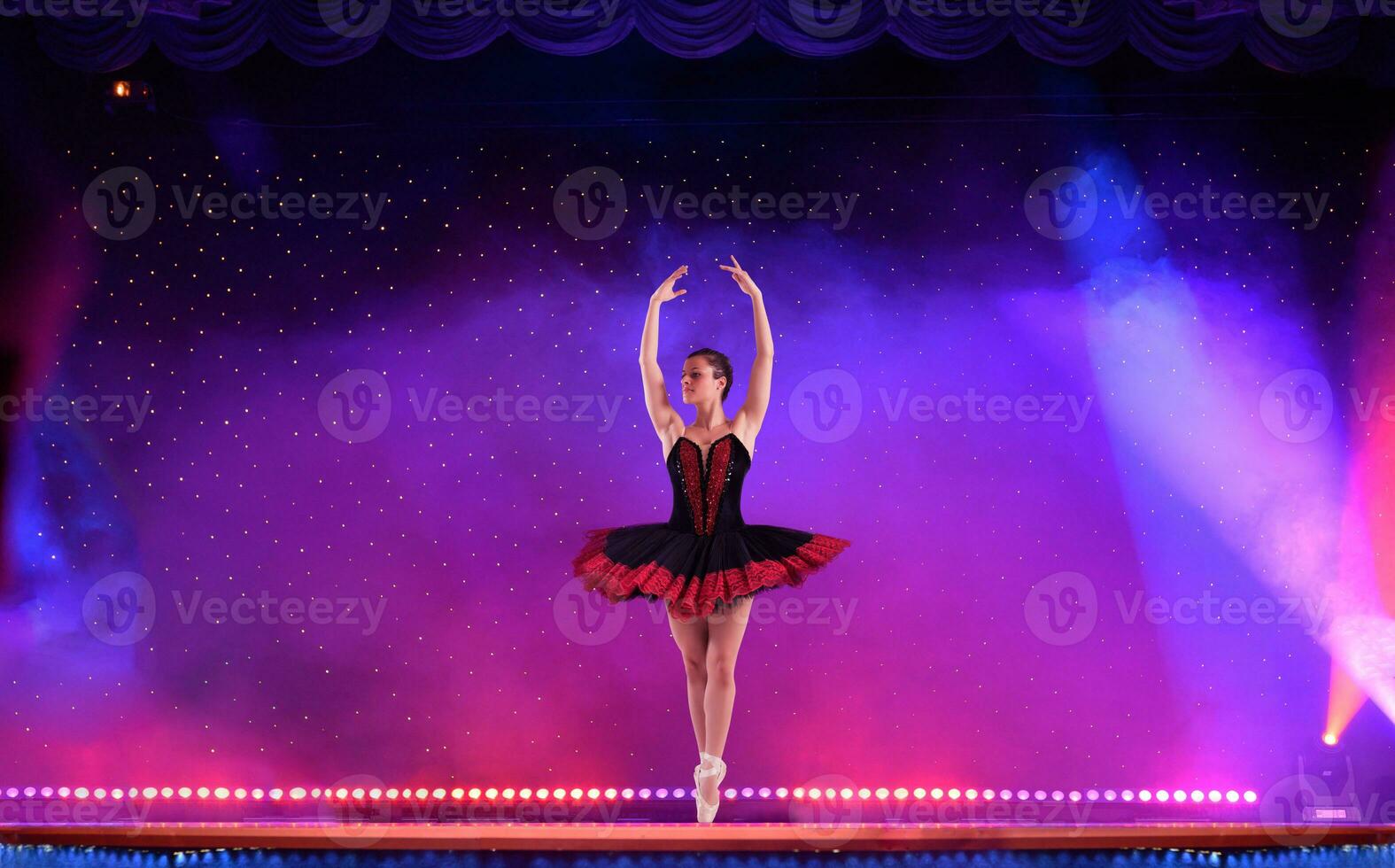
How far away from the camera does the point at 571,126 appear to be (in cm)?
506

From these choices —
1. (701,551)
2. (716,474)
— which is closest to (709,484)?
(716,474)

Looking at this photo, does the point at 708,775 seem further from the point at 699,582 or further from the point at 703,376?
the point at 703,376

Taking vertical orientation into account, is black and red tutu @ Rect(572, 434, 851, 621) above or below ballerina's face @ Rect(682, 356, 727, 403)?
below

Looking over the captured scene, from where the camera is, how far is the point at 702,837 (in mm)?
4613

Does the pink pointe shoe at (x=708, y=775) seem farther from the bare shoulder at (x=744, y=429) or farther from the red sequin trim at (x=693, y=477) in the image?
the bare shoulder at (x=744, y=429)

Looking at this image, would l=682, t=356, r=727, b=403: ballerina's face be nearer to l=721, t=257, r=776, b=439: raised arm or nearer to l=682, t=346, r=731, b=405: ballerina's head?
l=682, t=346, r=731, b=405: ballerina's head

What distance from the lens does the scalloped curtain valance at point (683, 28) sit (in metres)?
4.54

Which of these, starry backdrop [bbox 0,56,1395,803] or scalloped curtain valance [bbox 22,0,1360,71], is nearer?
scalloped curtain valance [bbox 22,0,1360,71]

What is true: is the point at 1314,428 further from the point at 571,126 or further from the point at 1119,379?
the point at 571,126

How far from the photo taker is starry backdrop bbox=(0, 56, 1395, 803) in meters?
5.00

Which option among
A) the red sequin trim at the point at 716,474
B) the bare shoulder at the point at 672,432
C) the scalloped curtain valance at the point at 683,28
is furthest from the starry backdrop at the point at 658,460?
the red sequin trim at the point at 716,474

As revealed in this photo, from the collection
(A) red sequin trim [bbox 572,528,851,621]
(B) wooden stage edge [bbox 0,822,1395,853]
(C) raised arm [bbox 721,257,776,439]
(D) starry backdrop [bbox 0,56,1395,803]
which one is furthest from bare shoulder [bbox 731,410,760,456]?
(B) wooden stage edge [bbox 0,822,1395,853]

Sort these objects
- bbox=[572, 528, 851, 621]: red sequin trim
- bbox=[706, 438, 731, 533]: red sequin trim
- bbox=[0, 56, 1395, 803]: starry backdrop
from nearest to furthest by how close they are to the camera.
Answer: bbox=[572, 528, 851, 621]: red sequin trim, bbox=[706, 438, 731, 533]: red sequin trim, bbox=[0, 56, 1395, 803]: starry backdrop

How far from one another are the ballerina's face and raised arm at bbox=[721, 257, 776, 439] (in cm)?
13
